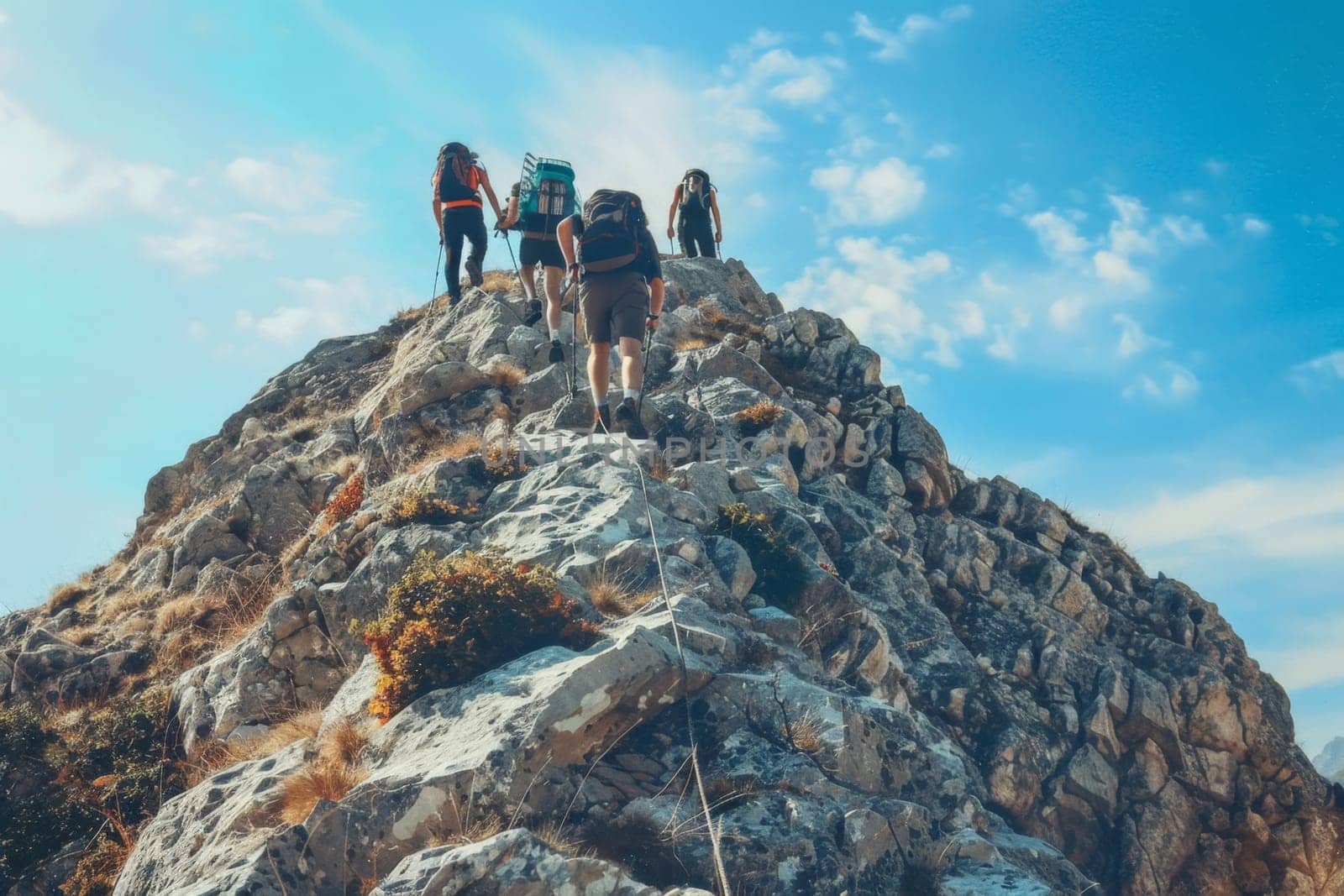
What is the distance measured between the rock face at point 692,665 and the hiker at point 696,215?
395 centimetres

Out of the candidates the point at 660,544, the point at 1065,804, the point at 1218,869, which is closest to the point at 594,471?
the point at 660,544

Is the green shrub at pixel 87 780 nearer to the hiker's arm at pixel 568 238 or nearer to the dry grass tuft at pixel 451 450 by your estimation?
the dry grass tuft at pixel 451 450

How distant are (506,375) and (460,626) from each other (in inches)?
392

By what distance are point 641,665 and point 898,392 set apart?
45.6 feet

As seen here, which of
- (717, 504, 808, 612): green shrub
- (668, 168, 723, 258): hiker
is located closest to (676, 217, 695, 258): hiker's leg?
(668, 168, 723, 258): hiker

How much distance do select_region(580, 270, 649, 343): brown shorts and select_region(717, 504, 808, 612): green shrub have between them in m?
2.89

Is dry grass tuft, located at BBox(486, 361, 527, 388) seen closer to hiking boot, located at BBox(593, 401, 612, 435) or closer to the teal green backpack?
the teal green backpack

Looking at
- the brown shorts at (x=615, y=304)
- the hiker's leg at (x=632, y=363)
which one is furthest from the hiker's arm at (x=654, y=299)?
the hiker's leg at (x=632, y=363)

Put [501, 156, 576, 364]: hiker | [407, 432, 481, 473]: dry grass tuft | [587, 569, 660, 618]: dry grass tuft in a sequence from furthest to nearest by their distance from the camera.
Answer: [501, 156, 576, 364]: hiker, [407, 432, 481, 473]: dry grass tuft, [587, 569, 660, 618]: dry grass tuft

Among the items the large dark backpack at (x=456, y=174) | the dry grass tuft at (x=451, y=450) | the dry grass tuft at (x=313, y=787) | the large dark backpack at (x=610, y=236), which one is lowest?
the dry grass tuft at (x=313, y=787)

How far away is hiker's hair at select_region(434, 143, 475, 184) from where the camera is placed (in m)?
20.2

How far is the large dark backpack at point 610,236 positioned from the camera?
13.3 m

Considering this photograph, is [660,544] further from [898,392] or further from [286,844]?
[898,392]

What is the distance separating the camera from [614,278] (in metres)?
13.5
